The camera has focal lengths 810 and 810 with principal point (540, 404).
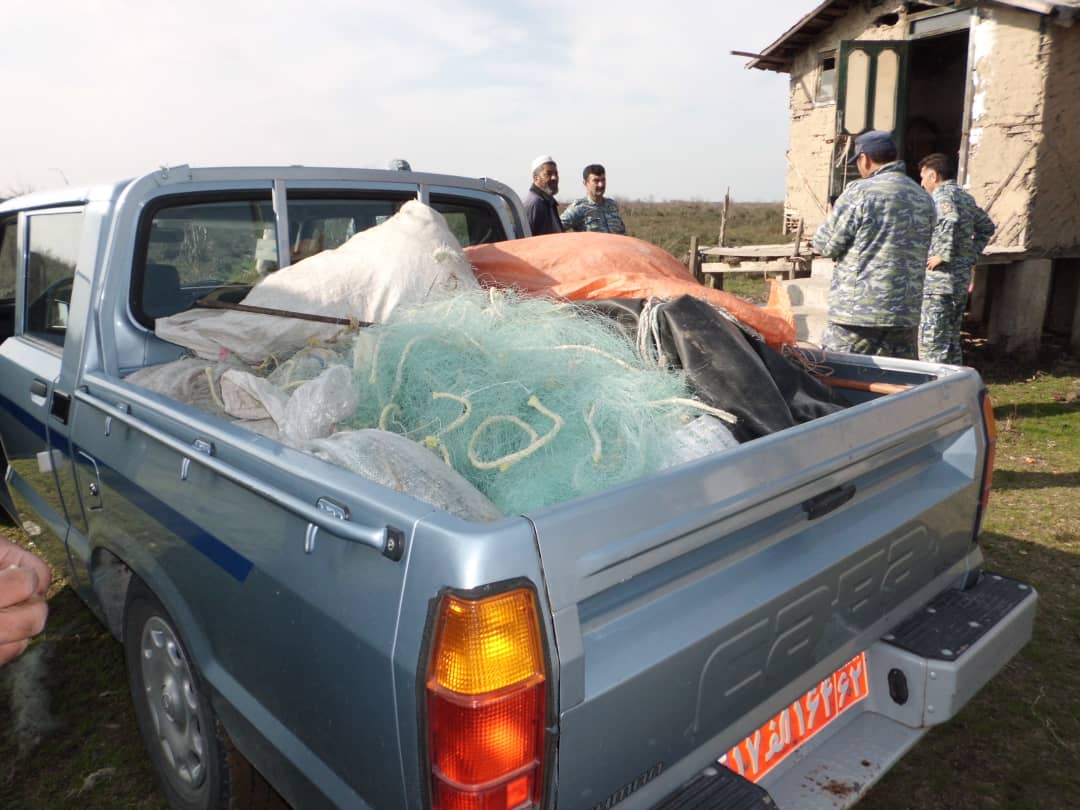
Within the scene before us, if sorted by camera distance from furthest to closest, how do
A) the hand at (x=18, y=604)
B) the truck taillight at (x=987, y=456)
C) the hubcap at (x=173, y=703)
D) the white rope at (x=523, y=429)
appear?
1. the truck taillight at (x=987, y=456)
2. the hubcap at (x=173, y=703)
3. the white rope at (x=523, y=429)
4. the hand at (x=18, y=604)

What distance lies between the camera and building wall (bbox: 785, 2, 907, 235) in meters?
10.7

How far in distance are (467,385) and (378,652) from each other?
3.02ft

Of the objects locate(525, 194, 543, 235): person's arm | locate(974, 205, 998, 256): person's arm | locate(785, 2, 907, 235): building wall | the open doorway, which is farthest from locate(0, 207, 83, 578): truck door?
the open doorway

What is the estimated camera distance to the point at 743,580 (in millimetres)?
1744

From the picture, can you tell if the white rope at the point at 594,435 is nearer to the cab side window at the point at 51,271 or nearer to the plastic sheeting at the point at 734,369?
the plastic sheeting at the point at 734,369

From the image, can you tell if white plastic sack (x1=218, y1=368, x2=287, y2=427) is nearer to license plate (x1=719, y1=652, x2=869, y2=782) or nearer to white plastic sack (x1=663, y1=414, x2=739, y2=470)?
white plastic sack (x1=663, y1=414, x2=739, y2=470)

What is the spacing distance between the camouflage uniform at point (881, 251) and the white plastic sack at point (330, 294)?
3138 mm

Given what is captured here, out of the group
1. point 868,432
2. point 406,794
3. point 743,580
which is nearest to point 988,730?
point 868,432

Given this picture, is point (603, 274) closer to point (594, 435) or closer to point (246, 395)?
point (594, 435)

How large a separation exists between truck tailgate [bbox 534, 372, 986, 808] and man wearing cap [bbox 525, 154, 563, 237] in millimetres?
4854

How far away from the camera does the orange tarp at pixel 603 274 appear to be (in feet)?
9.30

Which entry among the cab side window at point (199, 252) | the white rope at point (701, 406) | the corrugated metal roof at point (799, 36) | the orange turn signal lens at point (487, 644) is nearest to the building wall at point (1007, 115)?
the corrugated metal roof at point (799, 36)

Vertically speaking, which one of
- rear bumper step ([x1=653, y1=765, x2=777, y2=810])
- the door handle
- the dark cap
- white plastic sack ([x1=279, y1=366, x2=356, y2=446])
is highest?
the dark cap

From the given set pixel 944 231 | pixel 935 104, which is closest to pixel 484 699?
pixel 944 231
